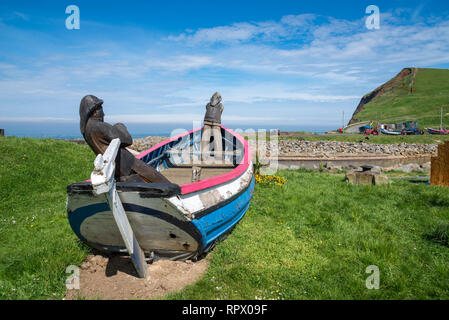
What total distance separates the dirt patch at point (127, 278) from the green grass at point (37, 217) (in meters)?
0.28

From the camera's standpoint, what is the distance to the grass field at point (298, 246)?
365 centimetres

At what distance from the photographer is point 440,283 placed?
12.1 feet

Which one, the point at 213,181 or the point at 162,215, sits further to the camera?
the point at 213,181

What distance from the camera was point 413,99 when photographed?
71.8 m

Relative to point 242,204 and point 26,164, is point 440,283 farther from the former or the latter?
point 26,164

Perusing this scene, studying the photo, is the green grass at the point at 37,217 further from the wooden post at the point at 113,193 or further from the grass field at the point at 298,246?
the wooden post at the point at 113,193

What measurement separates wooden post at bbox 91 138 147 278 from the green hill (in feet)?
188

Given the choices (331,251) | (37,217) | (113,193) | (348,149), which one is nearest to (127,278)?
(113,193)

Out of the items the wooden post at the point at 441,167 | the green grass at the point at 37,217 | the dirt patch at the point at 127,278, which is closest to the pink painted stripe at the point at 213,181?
the dirt patch at the point at 127,278

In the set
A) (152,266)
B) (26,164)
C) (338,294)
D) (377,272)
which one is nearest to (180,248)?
(152,266)

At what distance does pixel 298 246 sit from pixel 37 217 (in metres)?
5.87

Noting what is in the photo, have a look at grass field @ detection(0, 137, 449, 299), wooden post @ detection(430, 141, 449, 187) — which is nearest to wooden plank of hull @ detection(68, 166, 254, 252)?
grass field @ detection(0, 137, 449, 299)

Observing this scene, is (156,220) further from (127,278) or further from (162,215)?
(127,278)
